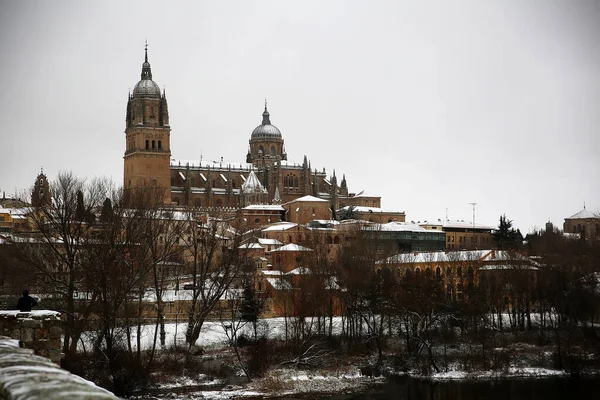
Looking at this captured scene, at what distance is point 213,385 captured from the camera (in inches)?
1328

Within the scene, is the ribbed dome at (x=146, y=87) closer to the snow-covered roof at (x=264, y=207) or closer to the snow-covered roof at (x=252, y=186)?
the snow-covered roof at (x=252, y=186)

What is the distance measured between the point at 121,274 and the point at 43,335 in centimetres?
2386

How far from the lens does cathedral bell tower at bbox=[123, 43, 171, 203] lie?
10007 cm

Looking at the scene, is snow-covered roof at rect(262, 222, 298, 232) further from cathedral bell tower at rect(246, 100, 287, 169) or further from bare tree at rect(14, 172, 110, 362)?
bare tree at rect(14, 172, 110, 362)

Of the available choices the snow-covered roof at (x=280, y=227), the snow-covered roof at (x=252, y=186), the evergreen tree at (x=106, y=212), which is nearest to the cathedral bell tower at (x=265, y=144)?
the snow-covered roof at (x=252, y=186)

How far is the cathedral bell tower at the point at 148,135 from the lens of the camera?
328 feet

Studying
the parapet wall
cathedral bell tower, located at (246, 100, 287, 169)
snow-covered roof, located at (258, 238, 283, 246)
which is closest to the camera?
the parapet wall

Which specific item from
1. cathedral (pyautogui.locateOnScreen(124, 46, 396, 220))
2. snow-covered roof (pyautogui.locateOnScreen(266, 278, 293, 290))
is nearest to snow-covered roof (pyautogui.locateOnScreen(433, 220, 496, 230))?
cathedral (pyautogui.locateOnScreen(124, 46, 396, 220))

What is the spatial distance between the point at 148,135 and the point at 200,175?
8541 mm

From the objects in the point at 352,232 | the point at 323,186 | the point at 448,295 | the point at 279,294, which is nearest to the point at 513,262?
the point at 448,295

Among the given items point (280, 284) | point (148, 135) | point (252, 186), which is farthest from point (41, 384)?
point (148, 135)

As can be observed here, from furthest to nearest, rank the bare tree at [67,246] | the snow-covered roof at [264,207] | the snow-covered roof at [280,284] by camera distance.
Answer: the snow-covered roof at [264,207] < the snow-covered roof at [280,284] < the bare tree at [67,246]

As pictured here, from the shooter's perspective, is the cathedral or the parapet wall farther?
the cathedral

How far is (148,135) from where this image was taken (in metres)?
101
